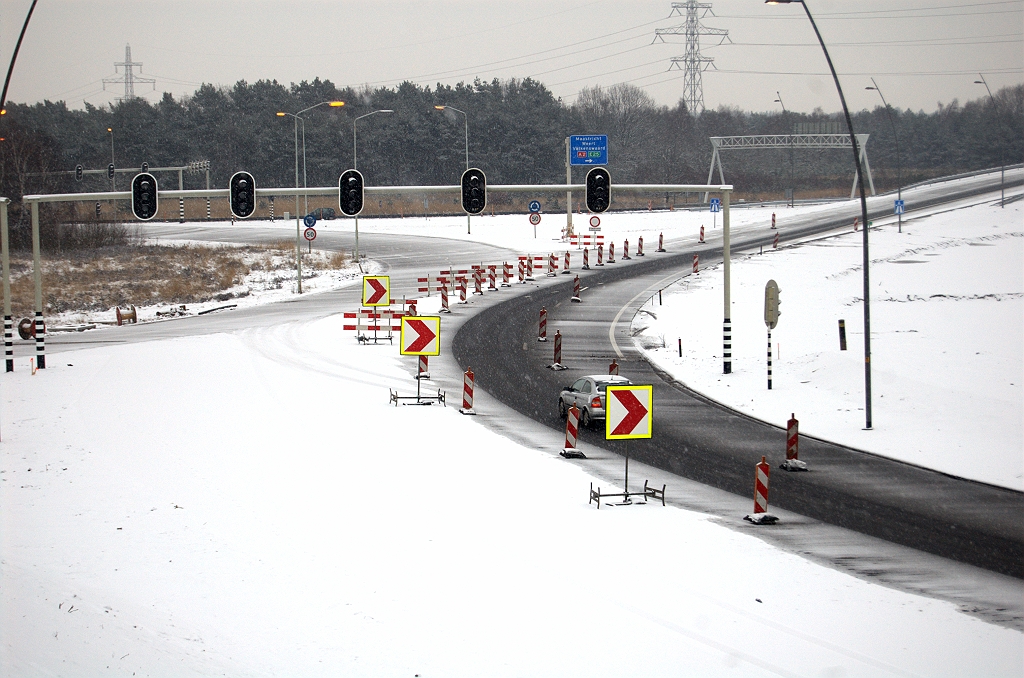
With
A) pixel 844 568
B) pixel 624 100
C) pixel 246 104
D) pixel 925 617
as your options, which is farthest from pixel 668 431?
pixel 624 100

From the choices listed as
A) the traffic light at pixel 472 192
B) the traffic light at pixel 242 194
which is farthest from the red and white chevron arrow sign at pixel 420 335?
the traffic light at pixel 242 194

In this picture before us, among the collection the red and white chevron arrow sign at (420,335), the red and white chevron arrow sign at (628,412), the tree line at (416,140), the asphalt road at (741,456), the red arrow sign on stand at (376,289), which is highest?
the tree line at (416,140)

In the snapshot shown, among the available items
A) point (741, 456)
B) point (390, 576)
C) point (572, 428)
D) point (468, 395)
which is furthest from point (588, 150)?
point (390, 576)

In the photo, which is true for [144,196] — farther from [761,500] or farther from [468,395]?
[761,500]

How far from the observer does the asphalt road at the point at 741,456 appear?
48.4 feet

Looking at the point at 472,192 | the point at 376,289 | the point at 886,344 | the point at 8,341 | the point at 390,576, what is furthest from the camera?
the point at 886,344

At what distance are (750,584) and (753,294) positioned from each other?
3322 centimetres

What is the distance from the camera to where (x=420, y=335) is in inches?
936

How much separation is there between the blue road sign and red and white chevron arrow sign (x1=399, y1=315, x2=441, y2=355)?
155 feet

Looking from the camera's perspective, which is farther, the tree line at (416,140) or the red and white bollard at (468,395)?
the tree line at (416,140)

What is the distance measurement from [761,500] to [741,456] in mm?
4800

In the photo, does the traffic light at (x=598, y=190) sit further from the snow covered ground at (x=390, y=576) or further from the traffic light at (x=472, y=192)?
the snow covered ground at (x=390, y=576)

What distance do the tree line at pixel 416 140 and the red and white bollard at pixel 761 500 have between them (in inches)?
3479

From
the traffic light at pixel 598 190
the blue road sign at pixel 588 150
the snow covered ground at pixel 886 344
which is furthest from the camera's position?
the blue road sign at pixel 588 150
